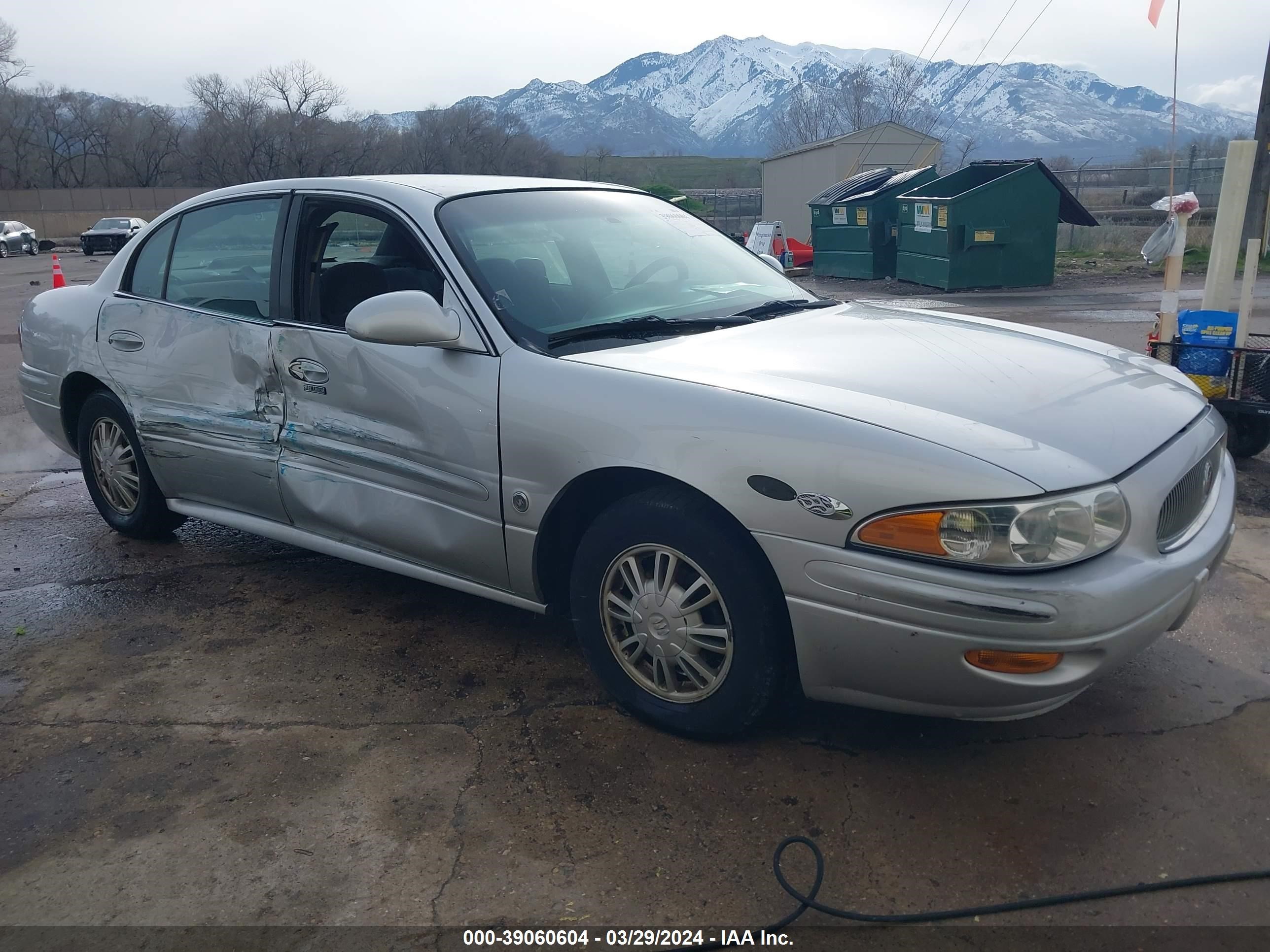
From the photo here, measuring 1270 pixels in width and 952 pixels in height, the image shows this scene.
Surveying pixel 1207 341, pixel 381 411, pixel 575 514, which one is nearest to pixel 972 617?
pixel 575 514

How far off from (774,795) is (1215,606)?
7.14 feet

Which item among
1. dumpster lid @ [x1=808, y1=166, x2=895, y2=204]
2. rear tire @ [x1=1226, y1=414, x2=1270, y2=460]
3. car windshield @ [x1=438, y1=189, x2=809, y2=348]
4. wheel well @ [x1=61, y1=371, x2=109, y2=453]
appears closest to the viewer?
car windshield @ [x1=438, y1=189, x2=809, y2=348]

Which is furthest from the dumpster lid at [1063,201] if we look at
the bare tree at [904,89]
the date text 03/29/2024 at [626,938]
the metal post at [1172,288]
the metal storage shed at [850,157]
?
the date text 03/29/2024 at [626,938]

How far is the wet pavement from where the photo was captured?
242 cm

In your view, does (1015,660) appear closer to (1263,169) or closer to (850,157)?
(1263,169)

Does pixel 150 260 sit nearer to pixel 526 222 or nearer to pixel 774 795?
pixel 526 222

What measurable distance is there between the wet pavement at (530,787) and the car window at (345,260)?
4.01 ft

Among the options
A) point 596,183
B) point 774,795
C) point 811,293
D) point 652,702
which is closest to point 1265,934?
point 774,795

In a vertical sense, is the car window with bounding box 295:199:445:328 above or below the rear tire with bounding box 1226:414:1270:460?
above

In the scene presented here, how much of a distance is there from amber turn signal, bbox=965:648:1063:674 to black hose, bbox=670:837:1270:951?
505mm

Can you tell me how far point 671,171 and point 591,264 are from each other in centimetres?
11049

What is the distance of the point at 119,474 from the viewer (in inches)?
188

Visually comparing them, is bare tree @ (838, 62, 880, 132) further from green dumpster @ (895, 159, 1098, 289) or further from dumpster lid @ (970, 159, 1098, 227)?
green dumpster @ (895, 159, 1098, 289)

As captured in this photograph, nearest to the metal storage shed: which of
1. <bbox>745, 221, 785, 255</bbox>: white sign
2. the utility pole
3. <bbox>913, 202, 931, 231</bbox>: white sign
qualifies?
<bbox>745, 221, 785, 255</bbox>: white sign
